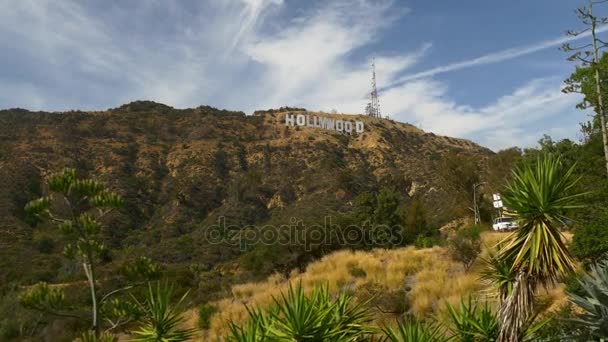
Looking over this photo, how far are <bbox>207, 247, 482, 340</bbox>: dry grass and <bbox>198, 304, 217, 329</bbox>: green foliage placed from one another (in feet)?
1.02

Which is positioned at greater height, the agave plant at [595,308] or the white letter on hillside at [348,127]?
the white letter on hillside at [348,127]

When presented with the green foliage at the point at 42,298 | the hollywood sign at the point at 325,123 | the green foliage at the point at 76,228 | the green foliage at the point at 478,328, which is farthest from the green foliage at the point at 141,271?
the hollywood sign at the point at 325,123

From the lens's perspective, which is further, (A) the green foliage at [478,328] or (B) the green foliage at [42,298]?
(A) the green foliage at [478,328]

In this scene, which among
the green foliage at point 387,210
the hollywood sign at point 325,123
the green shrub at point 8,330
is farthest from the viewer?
the hollywood sign at point 325,123

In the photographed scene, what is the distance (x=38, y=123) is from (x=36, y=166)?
16.3 meters

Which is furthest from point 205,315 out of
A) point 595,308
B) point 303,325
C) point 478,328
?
point 595,308

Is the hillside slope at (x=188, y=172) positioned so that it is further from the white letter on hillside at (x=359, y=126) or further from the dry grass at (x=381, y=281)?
the dry grass at (x=381, y=281)

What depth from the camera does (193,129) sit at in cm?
7844

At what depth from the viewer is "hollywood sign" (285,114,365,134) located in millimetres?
93625

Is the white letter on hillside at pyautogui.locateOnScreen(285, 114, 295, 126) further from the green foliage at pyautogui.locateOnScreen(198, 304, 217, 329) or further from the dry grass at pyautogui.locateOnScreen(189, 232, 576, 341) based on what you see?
the green foliage at pyautogui.locateOnScreen(198, 304, 217, 329)

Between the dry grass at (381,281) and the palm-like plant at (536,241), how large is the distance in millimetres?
7640

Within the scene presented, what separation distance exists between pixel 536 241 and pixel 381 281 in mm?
12496

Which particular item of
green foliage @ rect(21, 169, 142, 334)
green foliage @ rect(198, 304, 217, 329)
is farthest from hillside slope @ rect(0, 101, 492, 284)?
green foliage @ rect(21, 169, 142, 334)

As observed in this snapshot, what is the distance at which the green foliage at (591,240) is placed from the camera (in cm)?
1217
